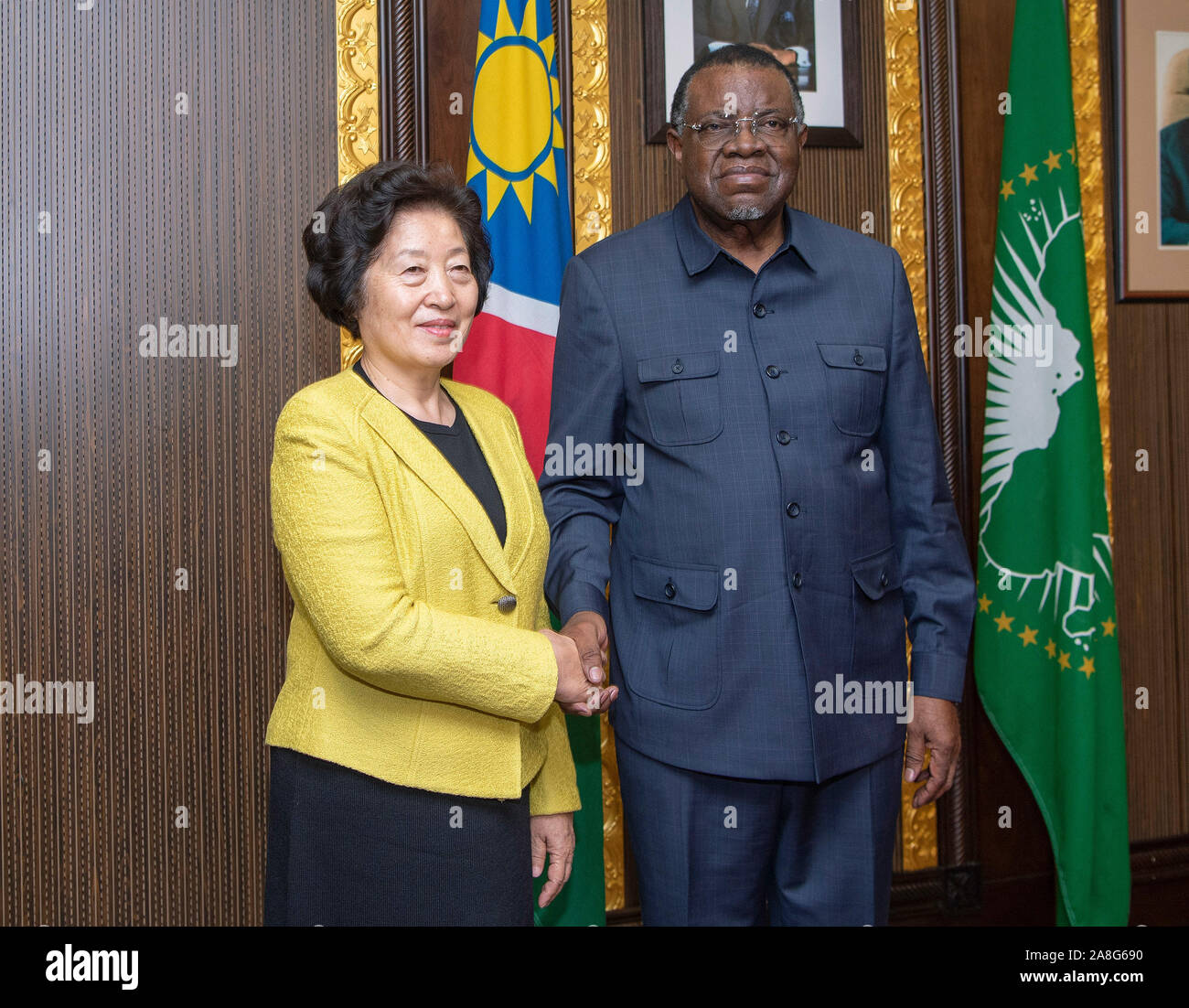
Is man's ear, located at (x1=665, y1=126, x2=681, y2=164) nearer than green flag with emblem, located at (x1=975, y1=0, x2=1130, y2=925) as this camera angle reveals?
Yes

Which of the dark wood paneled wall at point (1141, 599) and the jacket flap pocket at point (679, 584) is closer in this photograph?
the jacket flap pocket at point (679, 584)

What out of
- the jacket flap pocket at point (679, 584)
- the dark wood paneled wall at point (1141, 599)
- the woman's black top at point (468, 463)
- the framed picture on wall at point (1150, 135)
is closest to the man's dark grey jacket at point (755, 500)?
the jacket flap pocket at point (679, 584)

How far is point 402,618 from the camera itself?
131 cm

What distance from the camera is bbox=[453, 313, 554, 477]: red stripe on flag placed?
2.33 meters

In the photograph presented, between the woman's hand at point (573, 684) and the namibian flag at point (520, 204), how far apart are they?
0.97 metres

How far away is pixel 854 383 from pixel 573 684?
652mm

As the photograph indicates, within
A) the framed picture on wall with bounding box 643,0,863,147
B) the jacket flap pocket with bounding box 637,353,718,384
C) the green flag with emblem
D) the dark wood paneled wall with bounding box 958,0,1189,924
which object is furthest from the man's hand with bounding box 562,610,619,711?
the dark wood paneled wall with bounding box 958,0,1189,924

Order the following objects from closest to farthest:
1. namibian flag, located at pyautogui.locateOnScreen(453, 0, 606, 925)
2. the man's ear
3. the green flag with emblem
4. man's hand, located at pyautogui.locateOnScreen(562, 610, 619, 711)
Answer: man's hand, located at pyautogui.locateOnScreen(562, 610, 619, 711), the man's ear, namibian flag, located at pyautogui.locateOnScreen(453, 0, 606, 925), the green flag with emblem

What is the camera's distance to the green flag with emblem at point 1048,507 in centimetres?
258

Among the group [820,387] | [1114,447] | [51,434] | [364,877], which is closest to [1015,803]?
[1114,447]

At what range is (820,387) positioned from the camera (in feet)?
5.23

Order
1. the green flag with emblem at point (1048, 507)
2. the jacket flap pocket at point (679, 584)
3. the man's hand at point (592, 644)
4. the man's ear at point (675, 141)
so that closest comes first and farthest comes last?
the man's hand at point (592, 644) < the jacket flap pocket at point (679, 584) < the man's ear at point (675, 141) < the green flag with emblem at point (1048, 507)

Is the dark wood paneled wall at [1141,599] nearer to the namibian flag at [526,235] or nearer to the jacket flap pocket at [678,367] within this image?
the namibian flag at [526,235]

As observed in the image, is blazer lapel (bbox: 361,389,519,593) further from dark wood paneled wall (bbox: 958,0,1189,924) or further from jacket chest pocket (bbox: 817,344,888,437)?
dark wood paneled wall (bbox: 958,0,1189,924)
